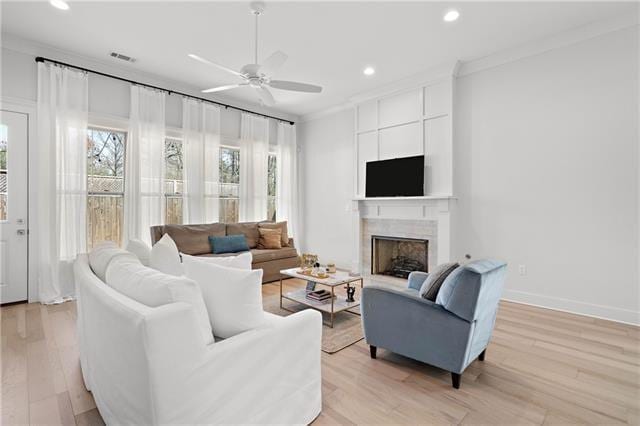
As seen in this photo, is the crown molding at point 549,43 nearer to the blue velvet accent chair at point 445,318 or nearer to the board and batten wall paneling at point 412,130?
the board and batten wall paneling at point 412,130

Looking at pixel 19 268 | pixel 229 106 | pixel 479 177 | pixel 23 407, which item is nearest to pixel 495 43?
pixel 479 177

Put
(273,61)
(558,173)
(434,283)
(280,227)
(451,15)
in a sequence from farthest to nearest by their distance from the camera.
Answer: (280,227) → (558,173) → (451,15) → (273,61) → (434,283)

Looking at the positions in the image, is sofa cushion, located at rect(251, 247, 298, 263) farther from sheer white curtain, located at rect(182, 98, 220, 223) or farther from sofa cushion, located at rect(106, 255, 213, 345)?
sofa cushion, located at rect(106, 255, 213, 345)

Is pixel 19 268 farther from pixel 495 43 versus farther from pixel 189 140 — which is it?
pixel 495 43

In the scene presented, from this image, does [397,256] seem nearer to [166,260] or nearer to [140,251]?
[140,251]

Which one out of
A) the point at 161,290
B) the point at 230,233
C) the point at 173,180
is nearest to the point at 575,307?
the point at 161,290

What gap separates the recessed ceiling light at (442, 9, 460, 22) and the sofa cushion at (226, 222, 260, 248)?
4095mm

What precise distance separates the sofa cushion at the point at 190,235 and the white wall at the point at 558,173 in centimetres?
365

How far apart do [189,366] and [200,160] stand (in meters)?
4.48

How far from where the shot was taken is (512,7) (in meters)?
3.14

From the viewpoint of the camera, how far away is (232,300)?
156 centimetres

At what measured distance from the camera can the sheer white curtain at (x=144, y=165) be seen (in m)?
4.55

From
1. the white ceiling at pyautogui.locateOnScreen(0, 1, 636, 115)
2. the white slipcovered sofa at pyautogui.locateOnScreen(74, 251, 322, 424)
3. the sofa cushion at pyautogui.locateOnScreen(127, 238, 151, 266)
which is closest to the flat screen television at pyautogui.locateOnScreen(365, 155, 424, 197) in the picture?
the white ceiling at pyautogui.locateOnScreen(0, 1, 636, 115)

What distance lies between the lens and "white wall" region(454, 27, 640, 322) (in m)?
3.34
